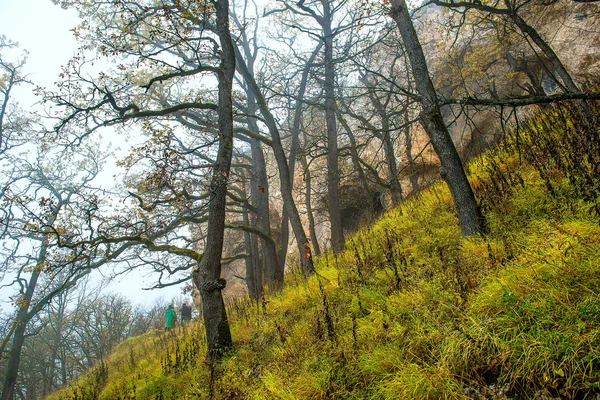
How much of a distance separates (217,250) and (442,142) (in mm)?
4295

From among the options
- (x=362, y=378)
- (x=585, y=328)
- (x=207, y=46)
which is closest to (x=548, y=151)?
(x=585, y=328)

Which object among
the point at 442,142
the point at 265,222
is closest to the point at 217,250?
the point at 442,142

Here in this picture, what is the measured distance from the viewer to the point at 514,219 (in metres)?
3.86

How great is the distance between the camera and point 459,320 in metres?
2.58

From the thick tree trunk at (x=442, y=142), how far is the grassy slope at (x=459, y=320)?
312 millimetres

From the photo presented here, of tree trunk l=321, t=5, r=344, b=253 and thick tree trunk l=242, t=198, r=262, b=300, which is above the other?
tree trunk l=321, t=5, r=344, b=253

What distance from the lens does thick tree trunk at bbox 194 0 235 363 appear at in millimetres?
5148

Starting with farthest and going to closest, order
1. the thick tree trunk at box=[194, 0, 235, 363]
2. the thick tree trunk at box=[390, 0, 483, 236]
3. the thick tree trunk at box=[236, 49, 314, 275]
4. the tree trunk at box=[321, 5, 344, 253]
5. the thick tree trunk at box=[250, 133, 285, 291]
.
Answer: the thick tree trunk at box=[250, 133, 285, 291] → the tree trunk at box=[321, 5, 344, 253] → the thick tree trunk at box=[236, 49, 314, 275] → the thick tree trunk at box=[194, 0, 235, 363] → the thick tree trunk at box=[390, 0, 483, 236]

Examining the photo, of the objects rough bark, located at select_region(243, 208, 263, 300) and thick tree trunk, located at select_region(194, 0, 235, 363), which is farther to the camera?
rough bark, located at select_region(243, 208, 263, 300)

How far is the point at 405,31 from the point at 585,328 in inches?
187

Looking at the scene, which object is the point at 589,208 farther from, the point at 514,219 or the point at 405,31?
the point at 405,31

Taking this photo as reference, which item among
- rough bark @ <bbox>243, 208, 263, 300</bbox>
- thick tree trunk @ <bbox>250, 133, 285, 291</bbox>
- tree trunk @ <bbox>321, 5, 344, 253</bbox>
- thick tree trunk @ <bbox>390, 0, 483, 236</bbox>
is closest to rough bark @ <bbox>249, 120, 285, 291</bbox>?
thick tree trunk @ <bbox>250, 133, 285, 291</bbox>

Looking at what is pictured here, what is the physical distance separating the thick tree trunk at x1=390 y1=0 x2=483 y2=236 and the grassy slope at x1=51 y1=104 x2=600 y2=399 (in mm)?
312

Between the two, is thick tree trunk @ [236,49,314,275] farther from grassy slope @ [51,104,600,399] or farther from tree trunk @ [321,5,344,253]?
grassy slope @ [51,104,600,399]
